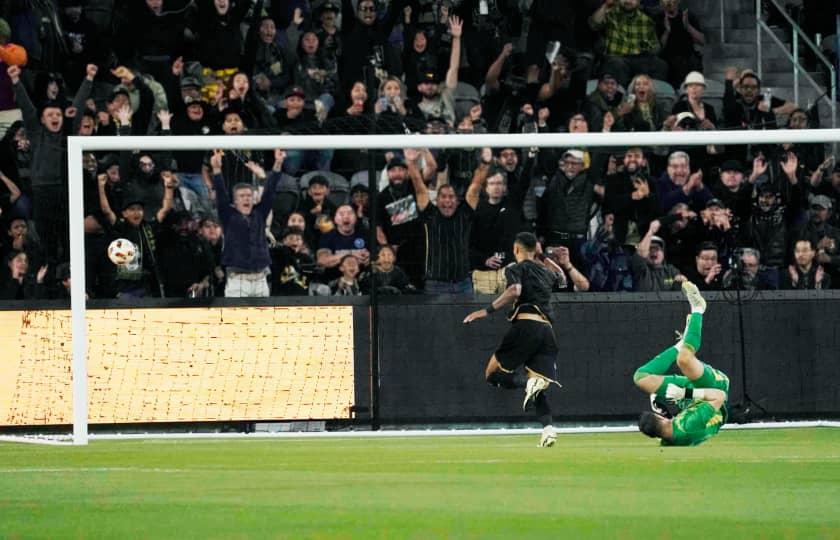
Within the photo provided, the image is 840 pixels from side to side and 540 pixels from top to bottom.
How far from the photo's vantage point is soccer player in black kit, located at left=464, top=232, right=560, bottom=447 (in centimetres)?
1574

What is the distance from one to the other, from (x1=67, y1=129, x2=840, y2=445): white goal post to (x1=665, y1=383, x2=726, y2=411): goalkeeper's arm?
3448 mm

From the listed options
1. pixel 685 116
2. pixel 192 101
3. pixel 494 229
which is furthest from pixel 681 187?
pixel 192 101

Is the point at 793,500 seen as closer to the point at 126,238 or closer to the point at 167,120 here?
the point at 126,238

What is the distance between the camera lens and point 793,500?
33.2ft

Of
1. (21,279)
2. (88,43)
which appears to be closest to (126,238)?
(21,279)

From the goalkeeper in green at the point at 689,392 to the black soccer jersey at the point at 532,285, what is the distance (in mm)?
1392

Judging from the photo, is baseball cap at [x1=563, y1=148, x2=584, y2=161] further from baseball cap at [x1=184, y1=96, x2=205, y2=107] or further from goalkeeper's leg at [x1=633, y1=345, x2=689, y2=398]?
goalkeeper's leg at [x1=633, y1=345, x2=689, y2=398]

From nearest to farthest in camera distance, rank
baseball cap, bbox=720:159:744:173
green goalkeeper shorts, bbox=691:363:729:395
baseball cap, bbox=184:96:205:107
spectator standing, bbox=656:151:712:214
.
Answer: green goalkeeper shorts, bbox=691:363:729:395
spectator standing, bbox=656:151:712:214
baseball cap, bbox=720:159:744:173
baseball cap, bbox=184:96:205:107

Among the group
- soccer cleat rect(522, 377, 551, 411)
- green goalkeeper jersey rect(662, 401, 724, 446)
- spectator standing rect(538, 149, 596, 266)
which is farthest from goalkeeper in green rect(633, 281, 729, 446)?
spectator standing rect(538, 149, 596, 266)

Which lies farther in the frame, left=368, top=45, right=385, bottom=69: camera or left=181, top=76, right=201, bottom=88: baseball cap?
left=368, top=45, right=385, bottom=69: camera

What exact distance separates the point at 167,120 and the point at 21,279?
292 centimetres

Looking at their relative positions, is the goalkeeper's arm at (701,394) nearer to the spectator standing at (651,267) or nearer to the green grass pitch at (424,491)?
the green grass pitch at (424,491)

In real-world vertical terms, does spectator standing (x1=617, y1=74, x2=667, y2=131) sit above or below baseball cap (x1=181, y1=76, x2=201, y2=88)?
below

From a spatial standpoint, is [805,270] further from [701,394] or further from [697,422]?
[697,422]
